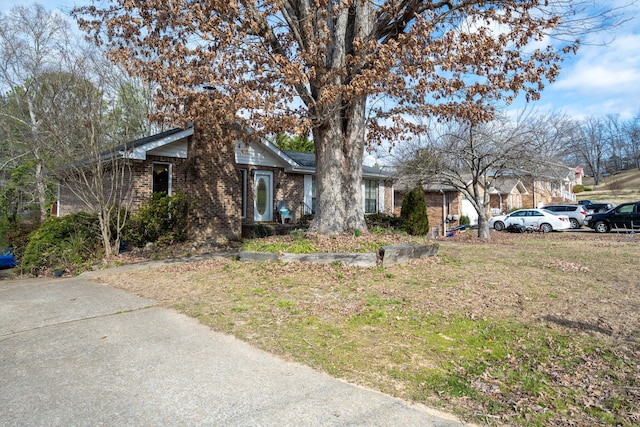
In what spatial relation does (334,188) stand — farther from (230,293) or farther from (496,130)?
(496,130)

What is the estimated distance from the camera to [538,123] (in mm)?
14898

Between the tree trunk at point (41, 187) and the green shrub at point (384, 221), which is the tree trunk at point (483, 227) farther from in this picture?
the tree trunk at point (41, 187)

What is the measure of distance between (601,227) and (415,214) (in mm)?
12359

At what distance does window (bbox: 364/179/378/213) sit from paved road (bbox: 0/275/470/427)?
17.2m

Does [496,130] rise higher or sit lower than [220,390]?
higher

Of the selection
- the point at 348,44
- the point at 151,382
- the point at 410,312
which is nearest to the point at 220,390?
the point at 151,382

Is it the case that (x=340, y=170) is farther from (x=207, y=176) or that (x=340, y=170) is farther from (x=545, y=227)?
(x=545, y=227)

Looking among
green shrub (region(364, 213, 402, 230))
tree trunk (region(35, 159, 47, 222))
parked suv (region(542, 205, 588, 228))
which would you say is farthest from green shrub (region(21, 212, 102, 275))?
parked suv (region(542, 205, 588, 228))

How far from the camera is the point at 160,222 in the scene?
12.0 meters

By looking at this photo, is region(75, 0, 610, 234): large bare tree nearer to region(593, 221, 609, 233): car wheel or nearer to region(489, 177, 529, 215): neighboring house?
region(593, 221, 609, 233): car wheel

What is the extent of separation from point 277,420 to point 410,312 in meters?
2.89

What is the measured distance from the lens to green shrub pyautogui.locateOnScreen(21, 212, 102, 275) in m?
9.62

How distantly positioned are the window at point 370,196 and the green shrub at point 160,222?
11.3 m

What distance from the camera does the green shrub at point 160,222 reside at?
11.5 meters
